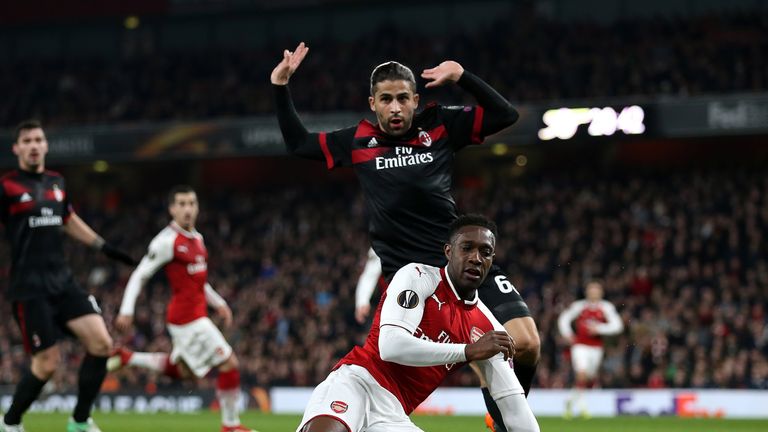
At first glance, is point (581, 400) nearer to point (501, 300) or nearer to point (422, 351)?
point (501, 300)

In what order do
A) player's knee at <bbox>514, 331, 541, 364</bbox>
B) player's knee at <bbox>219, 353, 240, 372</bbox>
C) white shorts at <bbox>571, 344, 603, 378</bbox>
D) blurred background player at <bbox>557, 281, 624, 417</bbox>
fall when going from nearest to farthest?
1. player's knee at <bbox>514, 331, 541, 364</bbox>
2. player's knee at <bbox>219, 353, 240, 372</bbox>
3. blurred background player at <bbox>557, 281, 624, 417</bbox>
4. white shorts at <bbox>571, 344, 603, 378</bbox>

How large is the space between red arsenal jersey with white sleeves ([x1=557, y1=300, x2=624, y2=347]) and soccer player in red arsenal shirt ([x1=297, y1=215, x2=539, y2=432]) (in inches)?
446

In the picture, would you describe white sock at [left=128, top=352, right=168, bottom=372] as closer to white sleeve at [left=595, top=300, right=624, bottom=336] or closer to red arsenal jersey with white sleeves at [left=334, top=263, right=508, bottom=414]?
red arsenal jersey with white sleeves at [left=334, top=263, right=508, bottom=414]

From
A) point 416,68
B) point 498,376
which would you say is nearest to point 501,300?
point 498,376

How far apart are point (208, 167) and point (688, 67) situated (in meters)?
13.7

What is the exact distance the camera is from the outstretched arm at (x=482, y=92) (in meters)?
6.40

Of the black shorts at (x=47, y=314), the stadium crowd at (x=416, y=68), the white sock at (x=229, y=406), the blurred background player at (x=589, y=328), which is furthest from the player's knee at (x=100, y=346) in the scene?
the stadium crowd at (x=416, y=68)

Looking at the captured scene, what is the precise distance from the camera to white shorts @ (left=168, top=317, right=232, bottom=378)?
11.0 metres

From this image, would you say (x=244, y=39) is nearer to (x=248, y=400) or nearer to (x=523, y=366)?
(x=248, y=400)

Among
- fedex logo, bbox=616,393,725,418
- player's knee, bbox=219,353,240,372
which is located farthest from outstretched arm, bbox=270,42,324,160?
fedex logo, bbox=616,393,725,418

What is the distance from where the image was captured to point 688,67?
83.9 ft

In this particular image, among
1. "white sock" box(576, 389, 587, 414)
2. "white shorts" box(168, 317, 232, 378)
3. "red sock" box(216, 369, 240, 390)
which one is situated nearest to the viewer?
"red sock" box(216, 369, 240, 390)

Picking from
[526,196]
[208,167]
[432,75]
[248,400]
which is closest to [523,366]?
[432,75]

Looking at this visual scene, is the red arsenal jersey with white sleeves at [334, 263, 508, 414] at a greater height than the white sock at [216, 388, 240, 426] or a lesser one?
A: greater
